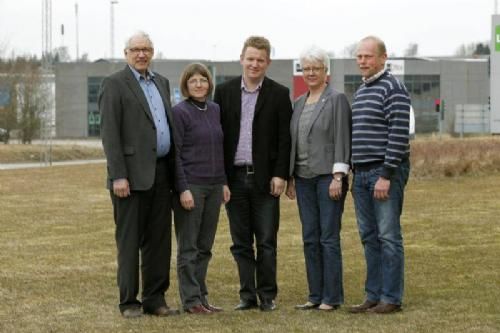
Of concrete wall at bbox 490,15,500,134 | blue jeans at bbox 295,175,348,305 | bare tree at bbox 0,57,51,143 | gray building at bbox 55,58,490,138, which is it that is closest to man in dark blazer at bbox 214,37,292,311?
blue jeans at bbox 295,175,348,305

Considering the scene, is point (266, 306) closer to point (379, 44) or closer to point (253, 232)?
point (253, 232)

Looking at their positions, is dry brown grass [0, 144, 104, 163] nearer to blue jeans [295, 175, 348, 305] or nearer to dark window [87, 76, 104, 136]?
blue jeans [295, 175, 348, 305]

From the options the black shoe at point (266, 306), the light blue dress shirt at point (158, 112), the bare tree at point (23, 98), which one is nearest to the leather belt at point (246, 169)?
the light blue dress shirt at point (158, 112)

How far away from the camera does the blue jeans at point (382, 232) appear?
26.5 ft

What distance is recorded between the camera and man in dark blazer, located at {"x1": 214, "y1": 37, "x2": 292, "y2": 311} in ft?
27.2

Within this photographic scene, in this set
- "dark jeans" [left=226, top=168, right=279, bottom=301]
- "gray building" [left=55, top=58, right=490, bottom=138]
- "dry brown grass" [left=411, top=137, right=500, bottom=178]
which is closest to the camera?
"dark jeans" [left=226, top=168, right=279, bottom=301]

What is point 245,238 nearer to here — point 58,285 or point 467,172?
point 58,285

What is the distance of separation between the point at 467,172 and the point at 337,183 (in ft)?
63.7

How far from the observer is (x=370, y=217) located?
8.23 meters

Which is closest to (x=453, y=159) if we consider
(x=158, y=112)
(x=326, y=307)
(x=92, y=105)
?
(x=326, y=307)

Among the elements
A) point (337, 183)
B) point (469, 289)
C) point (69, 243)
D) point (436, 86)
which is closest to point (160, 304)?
point (337, 183)

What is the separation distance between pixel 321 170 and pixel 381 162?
1.51 feet

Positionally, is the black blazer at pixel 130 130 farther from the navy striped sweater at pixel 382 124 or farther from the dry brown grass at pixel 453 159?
the dry brown grass at pixel 453 159

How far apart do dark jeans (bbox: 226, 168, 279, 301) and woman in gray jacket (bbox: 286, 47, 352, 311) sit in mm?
256
